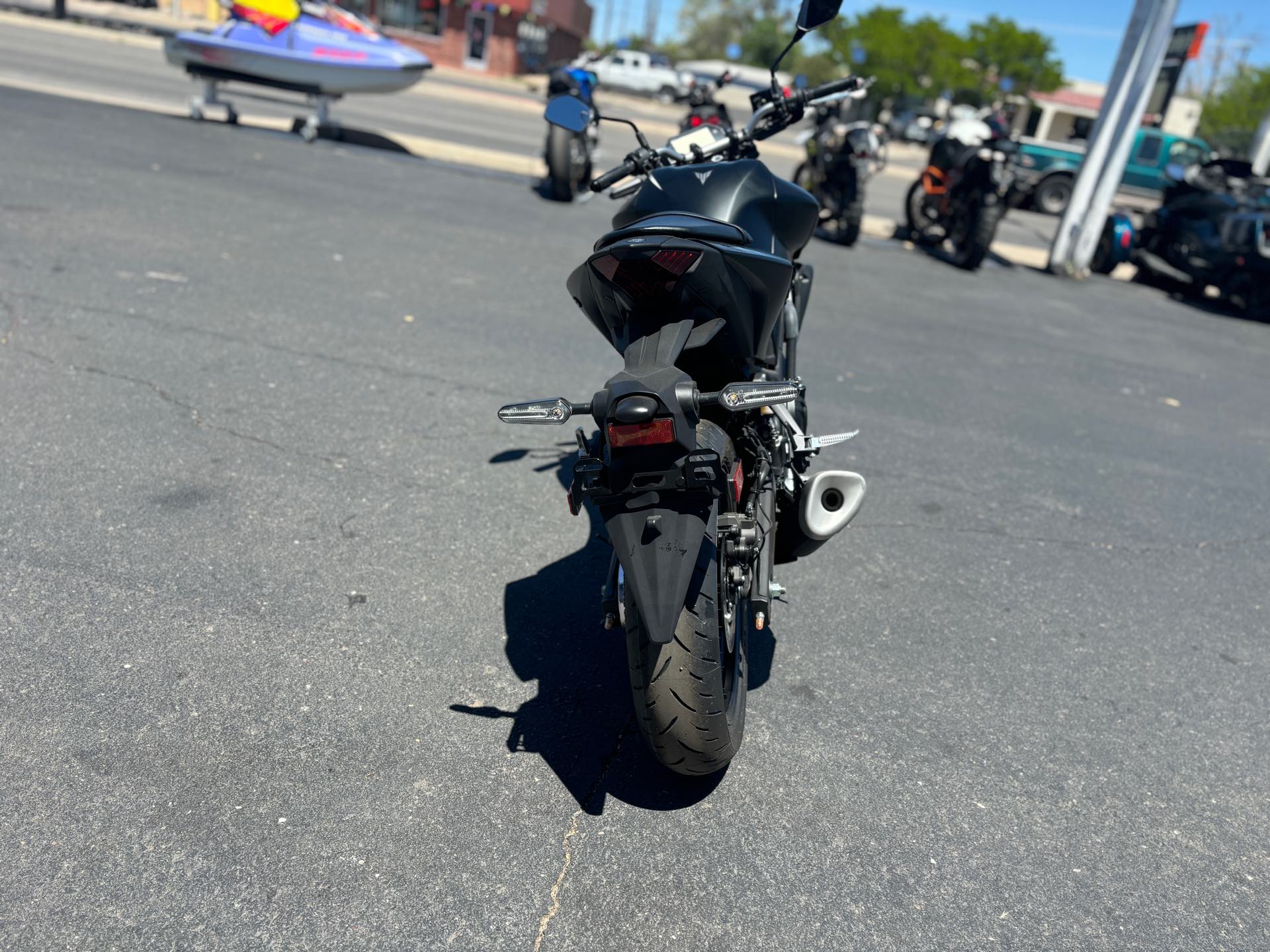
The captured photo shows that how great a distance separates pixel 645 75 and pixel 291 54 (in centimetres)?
3361

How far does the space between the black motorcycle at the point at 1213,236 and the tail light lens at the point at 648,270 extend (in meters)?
10.8

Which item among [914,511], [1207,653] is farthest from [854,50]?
[1207,653]

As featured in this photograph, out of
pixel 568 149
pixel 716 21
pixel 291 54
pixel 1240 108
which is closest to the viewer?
pixel 568 149

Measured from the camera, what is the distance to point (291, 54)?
12.0 metres

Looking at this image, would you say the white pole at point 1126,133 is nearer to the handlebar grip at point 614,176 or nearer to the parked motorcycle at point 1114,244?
the parked motorcycle at point 1114,244

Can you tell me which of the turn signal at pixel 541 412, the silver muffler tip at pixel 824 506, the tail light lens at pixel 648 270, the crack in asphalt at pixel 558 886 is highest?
the tail light lens at pixel 648 270

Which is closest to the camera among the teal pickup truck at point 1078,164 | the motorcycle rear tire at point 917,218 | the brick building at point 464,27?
the motorcycle rear tire at point 917,218

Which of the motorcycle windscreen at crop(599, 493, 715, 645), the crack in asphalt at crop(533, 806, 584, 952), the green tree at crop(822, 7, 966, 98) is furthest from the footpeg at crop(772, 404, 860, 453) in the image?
the green tree at crop(822, 7, 966, 98)

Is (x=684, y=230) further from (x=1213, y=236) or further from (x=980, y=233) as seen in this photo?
(x=1213, y=236)

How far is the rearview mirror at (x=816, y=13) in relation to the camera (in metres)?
3.54

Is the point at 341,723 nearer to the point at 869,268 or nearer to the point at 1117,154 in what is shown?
the point at 869,268

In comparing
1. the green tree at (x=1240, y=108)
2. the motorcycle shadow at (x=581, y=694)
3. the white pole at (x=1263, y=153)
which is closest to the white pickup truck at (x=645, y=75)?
the green tree at (x=1240, y=108)

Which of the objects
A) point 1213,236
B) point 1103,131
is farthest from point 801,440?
point 1213,236

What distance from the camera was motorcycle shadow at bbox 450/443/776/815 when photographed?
2725 mm
